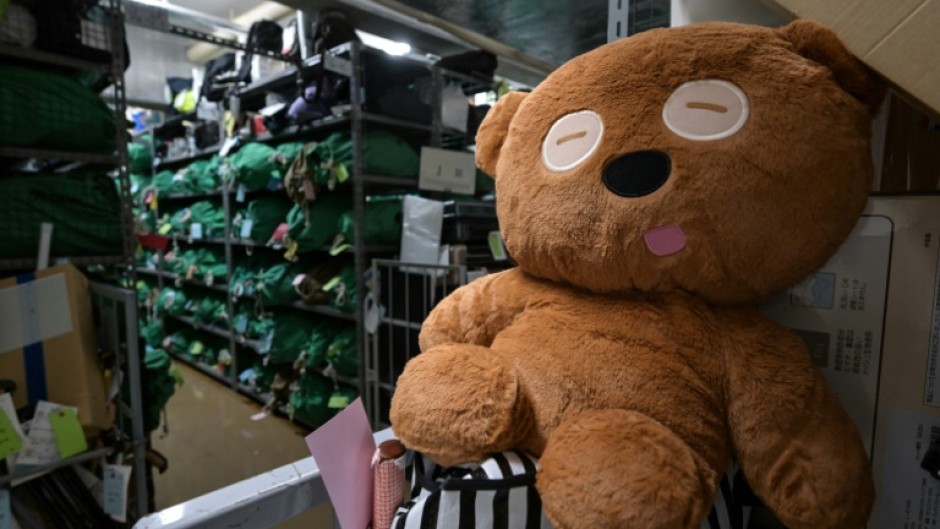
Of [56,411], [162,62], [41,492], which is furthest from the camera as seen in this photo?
[162,62]

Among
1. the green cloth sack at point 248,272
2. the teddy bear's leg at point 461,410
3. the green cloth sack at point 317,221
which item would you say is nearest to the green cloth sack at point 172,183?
the green cloth sack at point 248,272

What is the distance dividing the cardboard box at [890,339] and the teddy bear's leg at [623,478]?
29cm

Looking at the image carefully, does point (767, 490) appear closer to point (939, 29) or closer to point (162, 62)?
point (939, 29)

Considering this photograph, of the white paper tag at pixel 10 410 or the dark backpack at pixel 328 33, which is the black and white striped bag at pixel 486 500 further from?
the dark backpack at pixel 328 33

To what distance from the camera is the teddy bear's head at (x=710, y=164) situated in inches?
18.8

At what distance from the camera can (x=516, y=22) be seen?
1689mm

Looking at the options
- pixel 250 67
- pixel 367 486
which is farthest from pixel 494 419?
pixel 250 67

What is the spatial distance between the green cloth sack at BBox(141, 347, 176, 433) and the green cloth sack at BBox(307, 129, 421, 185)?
1.00 m

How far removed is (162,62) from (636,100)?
16.5 ft

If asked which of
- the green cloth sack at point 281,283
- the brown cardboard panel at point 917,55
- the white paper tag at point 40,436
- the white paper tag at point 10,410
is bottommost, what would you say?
the white paper tag at point 40,436

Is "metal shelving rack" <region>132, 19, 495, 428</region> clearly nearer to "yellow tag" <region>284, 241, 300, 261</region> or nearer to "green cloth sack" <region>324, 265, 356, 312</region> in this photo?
"green cloth sack" <region>324, 265, 356, 312</region>

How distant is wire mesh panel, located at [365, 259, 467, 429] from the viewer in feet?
5.98

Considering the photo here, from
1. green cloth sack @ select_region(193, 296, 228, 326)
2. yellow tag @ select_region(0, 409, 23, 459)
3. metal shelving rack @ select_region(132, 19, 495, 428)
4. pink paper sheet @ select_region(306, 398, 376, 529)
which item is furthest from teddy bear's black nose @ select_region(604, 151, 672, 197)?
green cloth sack @ select_region(193, 296, 228, 326)

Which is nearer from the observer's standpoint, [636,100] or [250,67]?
[636,100]
